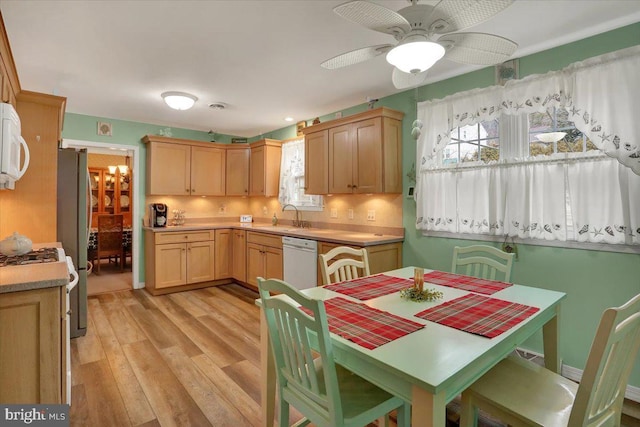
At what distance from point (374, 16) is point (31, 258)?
245 cm

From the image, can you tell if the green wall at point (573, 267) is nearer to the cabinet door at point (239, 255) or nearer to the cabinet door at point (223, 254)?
the cabinet door at point (239, 255)

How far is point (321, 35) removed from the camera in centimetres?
237

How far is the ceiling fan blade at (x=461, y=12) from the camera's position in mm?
A: 1380

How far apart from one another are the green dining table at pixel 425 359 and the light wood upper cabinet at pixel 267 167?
12.0ft

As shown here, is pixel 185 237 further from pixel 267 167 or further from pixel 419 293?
pixel 419 293

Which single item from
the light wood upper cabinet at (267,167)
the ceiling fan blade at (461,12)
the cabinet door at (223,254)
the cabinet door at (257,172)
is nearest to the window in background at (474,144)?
the ceiling fan blade at (461,12)

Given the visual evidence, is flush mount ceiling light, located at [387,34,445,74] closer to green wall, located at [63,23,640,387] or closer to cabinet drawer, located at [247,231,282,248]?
green wall, located at [63,23,640,387]

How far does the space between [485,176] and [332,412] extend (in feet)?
7.79

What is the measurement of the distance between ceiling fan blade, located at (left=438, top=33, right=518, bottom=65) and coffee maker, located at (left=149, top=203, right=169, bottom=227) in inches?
165

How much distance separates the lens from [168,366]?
260 centimetres

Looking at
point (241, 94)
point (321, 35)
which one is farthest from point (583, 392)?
point (241, 94)

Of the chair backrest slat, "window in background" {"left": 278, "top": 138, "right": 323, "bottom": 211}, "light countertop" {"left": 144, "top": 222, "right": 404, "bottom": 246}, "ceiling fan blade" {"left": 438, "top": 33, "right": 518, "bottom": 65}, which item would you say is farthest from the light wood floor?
"ceiling fan blade" {"left": 438, "top": 33, "right": 518, "bottom": 65}

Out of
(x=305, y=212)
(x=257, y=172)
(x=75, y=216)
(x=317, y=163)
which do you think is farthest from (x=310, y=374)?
(x=257, y=172)

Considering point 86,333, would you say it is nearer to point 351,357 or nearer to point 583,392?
point 351,357
